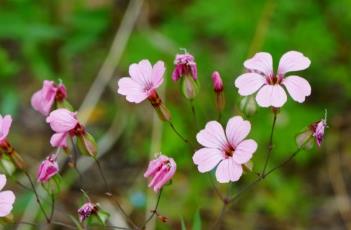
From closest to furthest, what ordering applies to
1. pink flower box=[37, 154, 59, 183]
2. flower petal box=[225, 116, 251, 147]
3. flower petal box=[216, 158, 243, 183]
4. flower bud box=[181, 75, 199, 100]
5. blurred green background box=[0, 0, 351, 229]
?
flower petal box=[216, 158, 243, 183]
flower petal box=[225, 116, 251, 147]
pink flower box=[37, 154, 59, 183]
flower bud box=[181, 75, 199, 100]
blurred green background box=[0, 0, 351, 229]

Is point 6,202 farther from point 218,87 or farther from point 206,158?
point 218,87

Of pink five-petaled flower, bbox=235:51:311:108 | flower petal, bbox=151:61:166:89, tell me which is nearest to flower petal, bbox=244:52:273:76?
pink five-petaled flower, bbox=235:51:311:108

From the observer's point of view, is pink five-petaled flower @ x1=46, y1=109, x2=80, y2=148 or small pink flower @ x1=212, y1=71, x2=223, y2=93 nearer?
pink five-petaled flower @ x1=46, y1=109, x2=80, y2=148

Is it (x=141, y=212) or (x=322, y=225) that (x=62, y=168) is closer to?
(x=141, y=212)

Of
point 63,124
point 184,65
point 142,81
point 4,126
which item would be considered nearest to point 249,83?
point 184,65

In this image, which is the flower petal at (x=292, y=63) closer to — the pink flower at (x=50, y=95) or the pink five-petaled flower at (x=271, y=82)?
the pink five-petaled flower at (x=271, y=82)

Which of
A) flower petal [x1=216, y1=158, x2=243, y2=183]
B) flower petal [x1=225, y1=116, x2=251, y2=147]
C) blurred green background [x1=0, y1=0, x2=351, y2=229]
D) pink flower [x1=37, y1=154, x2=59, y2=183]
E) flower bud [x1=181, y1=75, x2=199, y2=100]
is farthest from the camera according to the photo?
blurred green background [x1=0, y1=0, x2=351, y2=229]

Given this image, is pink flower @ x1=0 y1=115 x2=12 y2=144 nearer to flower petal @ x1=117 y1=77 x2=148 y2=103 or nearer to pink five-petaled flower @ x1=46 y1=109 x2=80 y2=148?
pink five-petaled flower @ x1=46 y1=109 x2=80 y2=148
